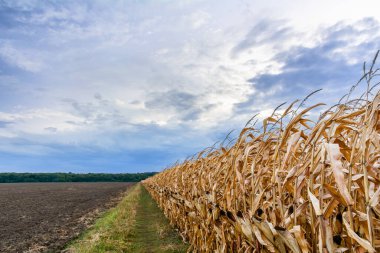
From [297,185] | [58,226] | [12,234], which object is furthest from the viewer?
[58,226]

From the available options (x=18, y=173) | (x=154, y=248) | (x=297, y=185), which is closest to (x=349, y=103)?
(x=297, y=185)

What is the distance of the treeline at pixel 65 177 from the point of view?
143000mm

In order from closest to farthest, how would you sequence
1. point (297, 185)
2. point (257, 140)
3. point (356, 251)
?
point (356, 251), point (297, 185), point (257, 140)

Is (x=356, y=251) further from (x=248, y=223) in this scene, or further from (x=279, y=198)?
(x=248, y=223)

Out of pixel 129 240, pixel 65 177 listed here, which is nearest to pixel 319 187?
pixel 129 240

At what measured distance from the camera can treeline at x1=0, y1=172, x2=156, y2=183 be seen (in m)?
143

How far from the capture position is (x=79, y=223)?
15531mm

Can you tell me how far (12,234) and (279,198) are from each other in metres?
13.6

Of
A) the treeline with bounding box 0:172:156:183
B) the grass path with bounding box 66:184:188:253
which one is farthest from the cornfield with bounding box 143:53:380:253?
the treeline with bounding box 0:172:156:183

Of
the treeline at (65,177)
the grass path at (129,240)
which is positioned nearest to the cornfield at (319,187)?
the grass path at (129,240)

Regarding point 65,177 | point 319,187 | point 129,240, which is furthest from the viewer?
point 65,177

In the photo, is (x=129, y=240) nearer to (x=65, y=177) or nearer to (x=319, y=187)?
(x=319, y=187)

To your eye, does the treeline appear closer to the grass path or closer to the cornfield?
the grass path

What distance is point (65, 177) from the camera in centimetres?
14638
